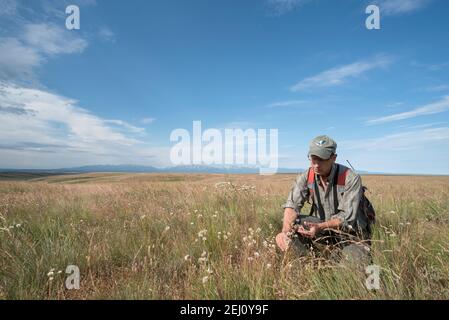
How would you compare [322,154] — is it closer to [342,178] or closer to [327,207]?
[342,178]

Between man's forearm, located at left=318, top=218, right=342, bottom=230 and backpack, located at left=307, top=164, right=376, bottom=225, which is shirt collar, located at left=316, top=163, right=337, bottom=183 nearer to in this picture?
backpack, located at left=307, top=164, right=376, bottom=225

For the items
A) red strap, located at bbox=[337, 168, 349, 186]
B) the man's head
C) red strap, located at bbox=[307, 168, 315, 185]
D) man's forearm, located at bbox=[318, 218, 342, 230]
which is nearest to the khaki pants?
man's forearm, located at bbox=[318, 218, 342, 230]

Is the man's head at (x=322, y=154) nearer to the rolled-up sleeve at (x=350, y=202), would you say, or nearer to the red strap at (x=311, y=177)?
the red strap at (x=311, y=177)

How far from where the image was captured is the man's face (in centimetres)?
388

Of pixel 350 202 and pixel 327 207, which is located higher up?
pixel 350 202

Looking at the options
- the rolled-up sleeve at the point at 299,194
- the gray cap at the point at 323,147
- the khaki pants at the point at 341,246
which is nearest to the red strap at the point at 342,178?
the gray cap at the point at 323,147

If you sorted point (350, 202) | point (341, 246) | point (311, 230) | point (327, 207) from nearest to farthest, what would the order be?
1. point (311, 230)
2. point (350, 202)
3. point (341, 246)
4. point (327, 207)

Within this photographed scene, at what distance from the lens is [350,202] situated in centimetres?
375

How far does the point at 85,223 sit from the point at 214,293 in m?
3.93

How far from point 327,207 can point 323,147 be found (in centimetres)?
92

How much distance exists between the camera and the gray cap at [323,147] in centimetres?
379

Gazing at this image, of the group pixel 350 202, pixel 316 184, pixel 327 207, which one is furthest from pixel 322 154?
pixel 327 207
